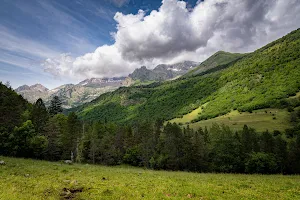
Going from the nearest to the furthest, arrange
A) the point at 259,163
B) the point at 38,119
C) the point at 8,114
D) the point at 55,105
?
the point at 8,114 < the point at 259,163 < the point at 38,119 < the point at 55,105

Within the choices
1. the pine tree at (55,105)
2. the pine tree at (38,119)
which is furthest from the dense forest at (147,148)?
the pine tree at (55,105)

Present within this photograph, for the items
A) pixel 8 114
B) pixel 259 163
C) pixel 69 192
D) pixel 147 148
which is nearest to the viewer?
pixel 69 192

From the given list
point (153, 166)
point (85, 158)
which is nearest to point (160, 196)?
point (153, 166)

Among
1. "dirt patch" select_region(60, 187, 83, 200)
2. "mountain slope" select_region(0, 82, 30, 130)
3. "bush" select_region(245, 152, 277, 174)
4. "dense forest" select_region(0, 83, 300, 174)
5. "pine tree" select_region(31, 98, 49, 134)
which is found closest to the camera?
"dirt patch" select_region(60, 187, 83, 200)

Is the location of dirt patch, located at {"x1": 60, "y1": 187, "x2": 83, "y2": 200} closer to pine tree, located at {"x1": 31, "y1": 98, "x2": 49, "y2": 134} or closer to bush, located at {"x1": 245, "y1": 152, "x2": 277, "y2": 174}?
pine tree, located at {"x1": 31, "y1": 98, "x2": 49, "y2": 134}

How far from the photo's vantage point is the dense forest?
57.3 metres

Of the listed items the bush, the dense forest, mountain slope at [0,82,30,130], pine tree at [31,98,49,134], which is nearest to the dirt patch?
the dense forest

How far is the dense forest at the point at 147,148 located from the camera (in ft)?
188

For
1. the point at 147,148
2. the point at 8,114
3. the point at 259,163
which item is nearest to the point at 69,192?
the point at 8,114

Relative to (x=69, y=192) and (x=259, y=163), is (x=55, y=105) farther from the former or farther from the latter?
(x=69, y=192)

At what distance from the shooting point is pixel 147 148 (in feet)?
284

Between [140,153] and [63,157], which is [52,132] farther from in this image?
[140,153]

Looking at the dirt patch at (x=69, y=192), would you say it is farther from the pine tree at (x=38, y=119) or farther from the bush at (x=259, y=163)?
the bush at (x=259, y=163)

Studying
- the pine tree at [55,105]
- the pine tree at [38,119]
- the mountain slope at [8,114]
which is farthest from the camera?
the pine tree at [55,105]
